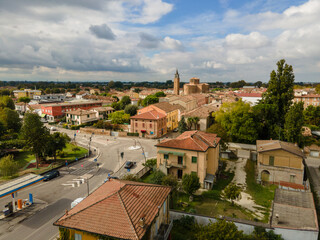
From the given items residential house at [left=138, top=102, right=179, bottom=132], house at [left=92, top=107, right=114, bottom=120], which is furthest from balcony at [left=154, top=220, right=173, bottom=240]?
house at [left=92, top=107, right=114, bottom=120]

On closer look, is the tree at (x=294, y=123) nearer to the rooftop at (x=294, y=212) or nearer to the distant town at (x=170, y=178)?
the distant town at (x=170, y=178)

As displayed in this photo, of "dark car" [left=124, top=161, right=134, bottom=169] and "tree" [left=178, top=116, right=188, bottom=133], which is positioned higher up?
"tree" [left=178, top=116, right=188, bottom=133]

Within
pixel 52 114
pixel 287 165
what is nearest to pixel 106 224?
pixel 287 165

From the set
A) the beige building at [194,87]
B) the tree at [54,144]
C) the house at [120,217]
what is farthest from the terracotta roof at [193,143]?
the beige building at [194,87]

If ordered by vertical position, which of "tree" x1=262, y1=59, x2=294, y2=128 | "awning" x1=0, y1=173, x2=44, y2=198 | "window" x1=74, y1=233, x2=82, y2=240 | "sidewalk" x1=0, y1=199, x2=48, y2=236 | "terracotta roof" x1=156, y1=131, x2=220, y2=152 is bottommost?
"sidewalk" x1=0, y1=199, x2=48, y2=236

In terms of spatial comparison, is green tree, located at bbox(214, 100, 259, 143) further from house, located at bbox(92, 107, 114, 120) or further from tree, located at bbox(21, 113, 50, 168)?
house, located at bbox(92, 107, 114, 120)

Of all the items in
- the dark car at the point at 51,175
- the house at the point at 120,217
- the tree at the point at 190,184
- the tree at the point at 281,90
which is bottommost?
the dark car at the point at 51,175

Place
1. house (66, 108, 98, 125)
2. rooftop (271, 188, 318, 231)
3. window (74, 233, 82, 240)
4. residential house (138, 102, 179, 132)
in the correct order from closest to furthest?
window (74, 233, 82, 240) → rooftop (271, 188, 318, 231) → residential house (138, 102, 179, 132) → house (66, 108, 98, 125)

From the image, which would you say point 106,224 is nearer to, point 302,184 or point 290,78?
point 302,184
